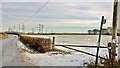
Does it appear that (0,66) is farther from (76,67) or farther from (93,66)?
(93,66)

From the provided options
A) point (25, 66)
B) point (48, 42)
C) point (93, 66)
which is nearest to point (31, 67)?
point (25, 66)

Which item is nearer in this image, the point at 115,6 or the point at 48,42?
the point at 115,6

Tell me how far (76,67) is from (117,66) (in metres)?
3.82

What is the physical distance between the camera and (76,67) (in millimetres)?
11820

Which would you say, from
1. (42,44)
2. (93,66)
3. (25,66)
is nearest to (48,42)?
(42,44)

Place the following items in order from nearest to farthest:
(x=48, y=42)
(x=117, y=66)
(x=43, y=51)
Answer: (x=117, y=66) → (x=43, y=51) → (x=48, y=42)

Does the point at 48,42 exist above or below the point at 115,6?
below

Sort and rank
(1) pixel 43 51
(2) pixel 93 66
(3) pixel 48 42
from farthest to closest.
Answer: (3) pixel 48 42 < (1) pixel 43 51 < (2) pixel 93 66

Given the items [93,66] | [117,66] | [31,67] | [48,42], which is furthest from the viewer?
[48,42]

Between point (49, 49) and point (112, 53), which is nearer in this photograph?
point (112, 53)

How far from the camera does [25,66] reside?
12.1 metres

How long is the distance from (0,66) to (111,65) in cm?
574

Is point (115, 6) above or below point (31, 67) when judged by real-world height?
above

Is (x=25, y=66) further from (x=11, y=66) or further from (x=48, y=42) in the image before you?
(x=48, y=42)
